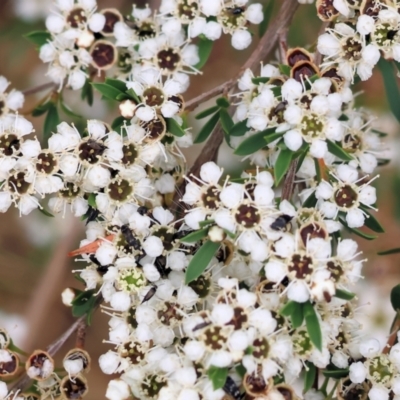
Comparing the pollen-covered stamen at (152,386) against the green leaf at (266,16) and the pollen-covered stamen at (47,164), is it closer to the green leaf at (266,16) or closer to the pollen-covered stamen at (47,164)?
the pollen-covered stamen at (47,164)

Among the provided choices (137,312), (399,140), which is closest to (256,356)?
(137,312)

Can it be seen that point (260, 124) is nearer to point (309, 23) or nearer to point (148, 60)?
point (148, 60)

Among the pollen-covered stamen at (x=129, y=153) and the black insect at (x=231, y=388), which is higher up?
the pollen-covered stamen at (x=129, y=153)

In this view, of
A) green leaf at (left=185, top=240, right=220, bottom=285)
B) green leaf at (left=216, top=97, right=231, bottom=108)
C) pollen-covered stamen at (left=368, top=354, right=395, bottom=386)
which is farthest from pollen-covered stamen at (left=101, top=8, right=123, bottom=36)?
pollen-covered stamen at (left=368, top=354, right=395, bottom=386)

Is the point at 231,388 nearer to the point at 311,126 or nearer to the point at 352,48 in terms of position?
the point at 311,126

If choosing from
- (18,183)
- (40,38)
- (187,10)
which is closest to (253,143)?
(187,10)

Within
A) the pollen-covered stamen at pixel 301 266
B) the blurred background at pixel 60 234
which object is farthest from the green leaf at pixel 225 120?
the blurred background at pixel 60 234
